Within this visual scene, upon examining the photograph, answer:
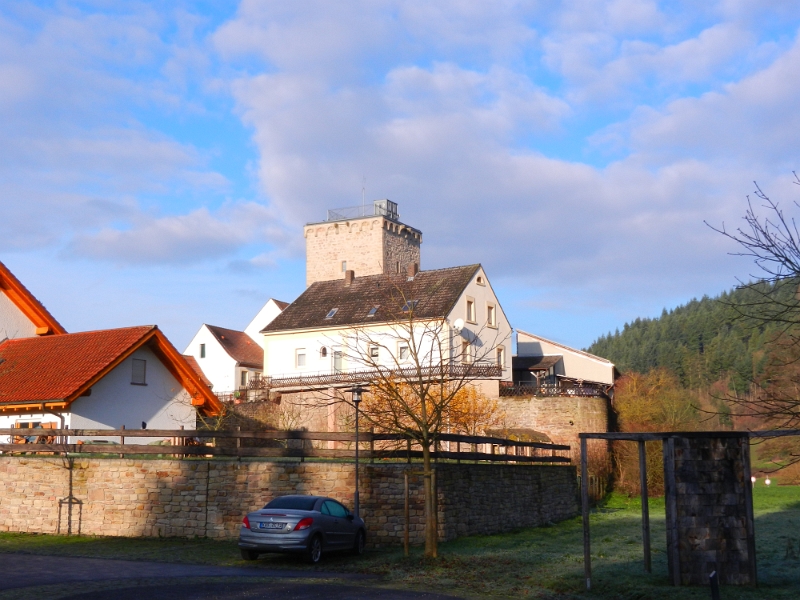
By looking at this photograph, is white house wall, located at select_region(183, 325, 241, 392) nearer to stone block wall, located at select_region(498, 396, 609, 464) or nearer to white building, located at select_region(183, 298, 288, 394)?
white building, located at select_region(183, 298, 288, 394)

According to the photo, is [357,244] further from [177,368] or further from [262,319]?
[177,368]

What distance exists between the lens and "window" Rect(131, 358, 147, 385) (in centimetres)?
3195

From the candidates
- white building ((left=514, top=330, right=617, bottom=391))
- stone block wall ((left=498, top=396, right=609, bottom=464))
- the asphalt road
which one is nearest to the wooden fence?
the asphalt road

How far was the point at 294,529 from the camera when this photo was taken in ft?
58.3

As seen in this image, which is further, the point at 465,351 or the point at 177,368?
the point at 465,351

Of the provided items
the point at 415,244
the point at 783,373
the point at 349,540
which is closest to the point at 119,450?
the point at 349,540

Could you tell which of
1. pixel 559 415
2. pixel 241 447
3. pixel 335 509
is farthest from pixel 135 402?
pixel 559 415

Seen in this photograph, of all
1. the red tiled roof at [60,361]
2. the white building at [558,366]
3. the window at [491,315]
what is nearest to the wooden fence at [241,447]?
the red tiled roof at [60,361]

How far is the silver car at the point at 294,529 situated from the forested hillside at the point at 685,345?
177ft

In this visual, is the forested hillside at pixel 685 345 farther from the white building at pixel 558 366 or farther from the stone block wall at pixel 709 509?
the stone block wall at pixel 709 509

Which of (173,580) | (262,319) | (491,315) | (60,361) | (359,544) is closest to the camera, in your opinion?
(173,580)

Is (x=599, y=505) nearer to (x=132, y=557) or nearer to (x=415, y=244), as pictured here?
(x=132, y=557)

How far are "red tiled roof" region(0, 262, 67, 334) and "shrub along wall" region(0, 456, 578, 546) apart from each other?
13141 millimetres

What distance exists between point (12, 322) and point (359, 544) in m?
23.0
